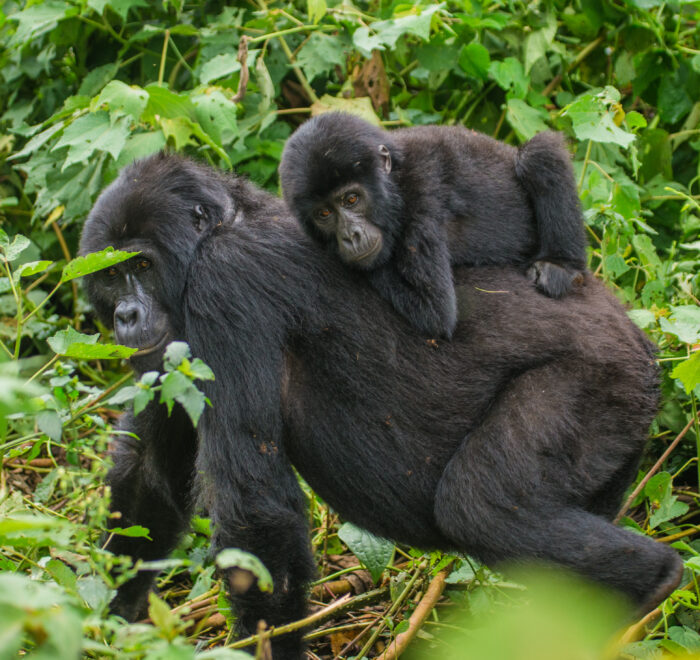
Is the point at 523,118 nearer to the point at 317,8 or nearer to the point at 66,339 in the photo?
the point at 317,8

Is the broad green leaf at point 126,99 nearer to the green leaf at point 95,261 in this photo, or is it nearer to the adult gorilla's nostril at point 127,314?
the adult gorilla's nostril at point 127,314

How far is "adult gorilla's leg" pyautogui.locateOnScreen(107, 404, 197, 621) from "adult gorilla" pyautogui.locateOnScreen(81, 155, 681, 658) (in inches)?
16.8

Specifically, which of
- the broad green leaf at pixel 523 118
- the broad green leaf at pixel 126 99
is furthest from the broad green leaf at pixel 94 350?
the broad green leaf at pixel 523 118

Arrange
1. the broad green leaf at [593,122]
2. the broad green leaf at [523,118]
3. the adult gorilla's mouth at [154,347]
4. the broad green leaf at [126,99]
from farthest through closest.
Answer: the broad green leaf at [523,118] → the broad green leaf at [126,99] → the broad green leaf at [593,122] → the adult gorilla's mouth at [154,347]

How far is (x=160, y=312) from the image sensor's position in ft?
10.5

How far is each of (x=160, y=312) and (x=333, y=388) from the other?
69 centimetres

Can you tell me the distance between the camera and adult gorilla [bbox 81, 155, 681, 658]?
2967mm

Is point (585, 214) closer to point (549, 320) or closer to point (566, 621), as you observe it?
point (549, 320)

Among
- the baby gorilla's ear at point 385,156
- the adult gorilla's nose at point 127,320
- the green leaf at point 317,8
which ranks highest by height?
the green leaf at point 317,8

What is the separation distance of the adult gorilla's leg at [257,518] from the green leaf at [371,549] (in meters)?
0.45

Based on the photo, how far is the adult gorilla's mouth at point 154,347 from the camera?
310 centimetres

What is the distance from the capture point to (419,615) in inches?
132

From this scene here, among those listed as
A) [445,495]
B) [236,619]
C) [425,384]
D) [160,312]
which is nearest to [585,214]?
[425,384]

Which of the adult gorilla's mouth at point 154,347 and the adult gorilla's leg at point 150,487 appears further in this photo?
the adult gorilla's leg at point 150,487
